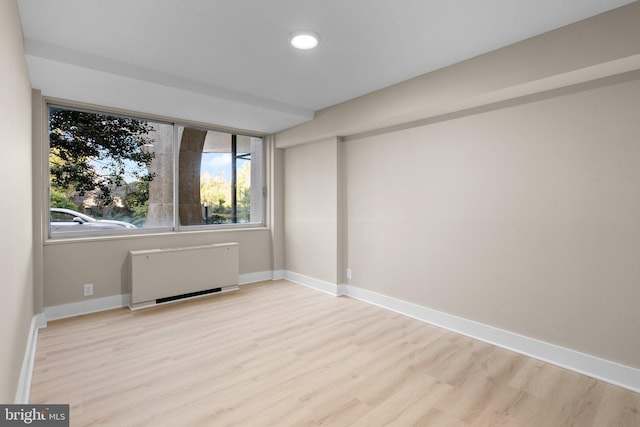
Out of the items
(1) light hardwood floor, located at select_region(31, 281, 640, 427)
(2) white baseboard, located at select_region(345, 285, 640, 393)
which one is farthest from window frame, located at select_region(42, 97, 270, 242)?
(2) white baseboard, located at select_region(345, 285, 640, 393)

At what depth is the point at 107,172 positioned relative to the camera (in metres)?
3.79

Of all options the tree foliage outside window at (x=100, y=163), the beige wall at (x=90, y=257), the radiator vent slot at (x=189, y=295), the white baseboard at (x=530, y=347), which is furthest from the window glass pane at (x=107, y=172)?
the white baseboard at (x=530, y=347)

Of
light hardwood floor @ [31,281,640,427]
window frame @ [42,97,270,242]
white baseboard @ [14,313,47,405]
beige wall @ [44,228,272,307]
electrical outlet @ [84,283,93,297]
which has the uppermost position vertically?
window frame @ [42,97,270,242]

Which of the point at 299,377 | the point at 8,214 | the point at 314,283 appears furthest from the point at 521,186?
the point at 8,214

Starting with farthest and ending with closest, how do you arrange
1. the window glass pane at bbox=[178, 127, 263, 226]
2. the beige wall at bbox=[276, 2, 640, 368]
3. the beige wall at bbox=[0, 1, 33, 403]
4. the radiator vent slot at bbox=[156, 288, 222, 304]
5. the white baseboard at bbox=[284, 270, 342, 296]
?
the window glass pane at bbox=[178, 127, 263, 226] < the white baseboard at bbox=[284, 270, 342, 296] < the radiator vent slot at bbox=[156, 288, 222, 304] < the beige wall at bbox=[276, 2, 640, 368] < the beige wall at bbox=[0, 1, 33, 403]

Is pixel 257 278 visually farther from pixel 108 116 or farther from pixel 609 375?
pixel 609 375

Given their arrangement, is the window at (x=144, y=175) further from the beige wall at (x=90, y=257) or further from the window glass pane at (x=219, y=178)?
the beige wall at (x=90, y=257)

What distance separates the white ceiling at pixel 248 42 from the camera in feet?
6.50

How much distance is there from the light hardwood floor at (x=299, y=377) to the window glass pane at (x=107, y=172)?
3.84 ft

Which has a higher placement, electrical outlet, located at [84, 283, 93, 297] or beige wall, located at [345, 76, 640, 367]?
beige wall, located at [345, 76, 640, 367]

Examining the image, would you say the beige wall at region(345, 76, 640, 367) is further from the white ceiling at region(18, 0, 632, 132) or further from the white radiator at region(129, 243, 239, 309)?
the white radiator at region(129, 243, 239, 309)

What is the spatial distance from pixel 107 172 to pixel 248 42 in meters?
2.56

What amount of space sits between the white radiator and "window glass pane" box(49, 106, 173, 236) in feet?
1.74

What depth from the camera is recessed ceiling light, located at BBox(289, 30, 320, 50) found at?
227 centimetres
